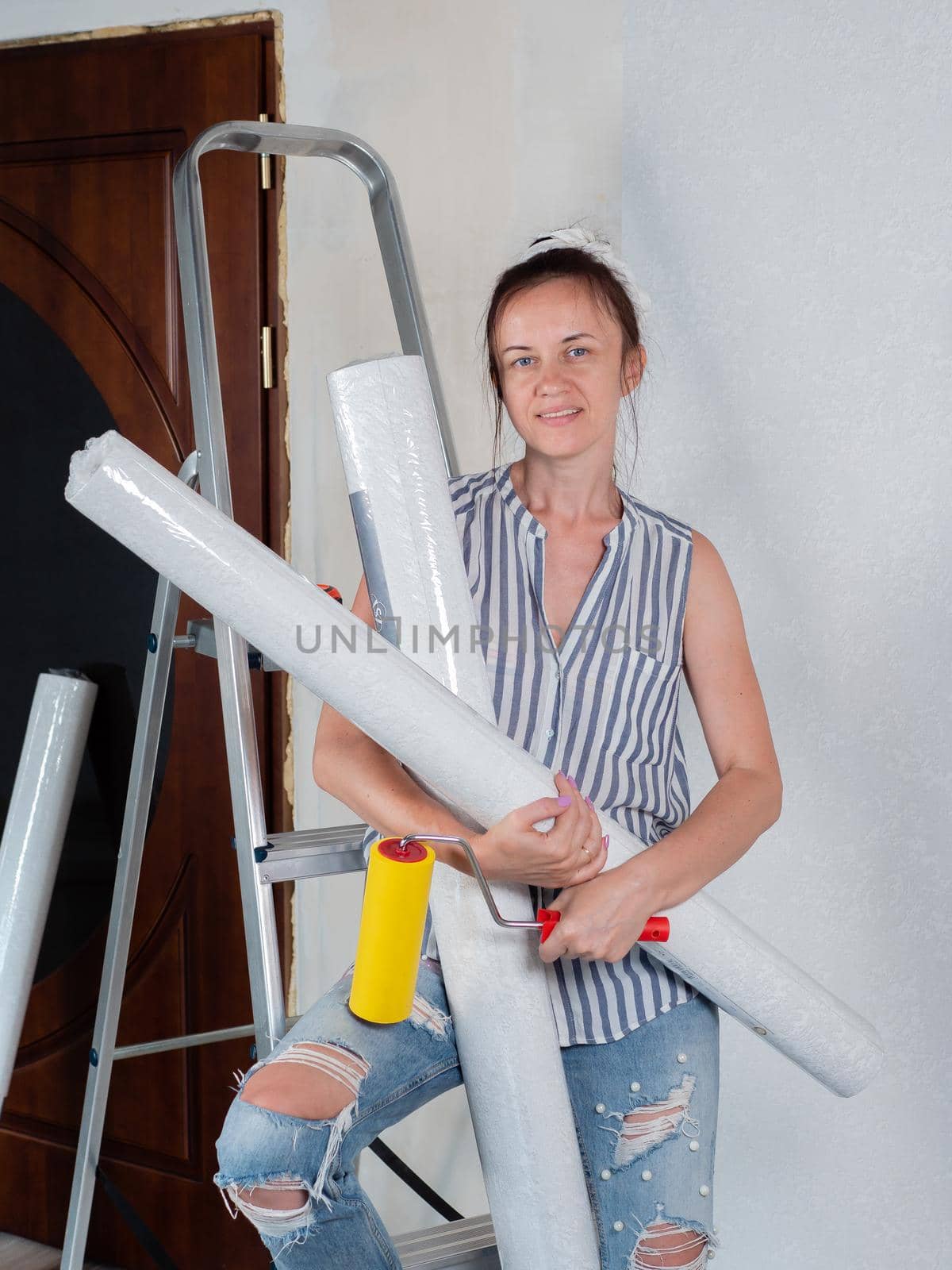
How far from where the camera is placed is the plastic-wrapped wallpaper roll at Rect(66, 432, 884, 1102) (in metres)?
0.94

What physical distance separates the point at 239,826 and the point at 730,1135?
3.13 ft

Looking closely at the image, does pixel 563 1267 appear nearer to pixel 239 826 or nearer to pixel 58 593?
pixel 239 826

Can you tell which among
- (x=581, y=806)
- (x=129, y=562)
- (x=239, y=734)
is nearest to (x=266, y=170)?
(x=129, y=562)

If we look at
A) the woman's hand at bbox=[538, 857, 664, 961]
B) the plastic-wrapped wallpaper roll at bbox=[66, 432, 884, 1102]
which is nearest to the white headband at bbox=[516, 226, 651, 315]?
the plastic-wrapped wallpaper roll at bbox=[66, 432, 884, 1102]

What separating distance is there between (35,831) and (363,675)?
117 cm

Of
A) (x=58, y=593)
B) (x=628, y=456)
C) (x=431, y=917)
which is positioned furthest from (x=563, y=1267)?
(x=58, y=593)

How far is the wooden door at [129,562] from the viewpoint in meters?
2.03

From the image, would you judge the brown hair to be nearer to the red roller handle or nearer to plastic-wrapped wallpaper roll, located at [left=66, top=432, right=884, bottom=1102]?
plastic-wrapped wallpaper roll, located at [left=66, top=432, right=884, bottom=1102]

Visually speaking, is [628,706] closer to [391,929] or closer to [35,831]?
[391,929]

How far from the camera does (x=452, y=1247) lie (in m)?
1.27

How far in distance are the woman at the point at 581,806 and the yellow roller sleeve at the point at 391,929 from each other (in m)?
0.10

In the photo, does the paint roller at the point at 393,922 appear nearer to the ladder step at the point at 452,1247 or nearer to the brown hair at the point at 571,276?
the ladder step at the point at 452,1247

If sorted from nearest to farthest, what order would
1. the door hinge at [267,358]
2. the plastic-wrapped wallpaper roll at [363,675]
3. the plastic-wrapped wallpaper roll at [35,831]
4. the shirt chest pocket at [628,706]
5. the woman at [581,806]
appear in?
the plastic-wrapped wallpaper roll at [363,675] → the woman at [581,806] → the shirt chest pocket at [628,706] → the plastic-wrapped wallpaper roll at [35,831] → the door hinge at [267,358]

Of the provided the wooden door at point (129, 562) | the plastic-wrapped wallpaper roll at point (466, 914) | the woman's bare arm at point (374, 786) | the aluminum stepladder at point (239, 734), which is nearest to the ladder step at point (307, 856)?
the aluminum stepladder at point (239, 734)
